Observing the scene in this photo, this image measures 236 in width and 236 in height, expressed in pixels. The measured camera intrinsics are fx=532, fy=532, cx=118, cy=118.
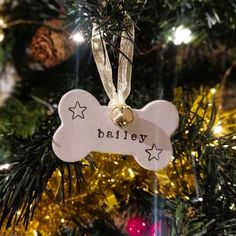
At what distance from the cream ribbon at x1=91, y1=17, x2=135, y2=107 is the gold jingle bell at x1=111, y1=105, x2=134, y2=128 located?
2 centimetres

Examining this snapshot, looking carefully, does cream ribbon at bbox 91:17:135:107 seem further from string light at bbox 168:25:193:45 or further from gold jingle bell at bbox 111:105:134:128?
string light at bbox 168:25:193:45

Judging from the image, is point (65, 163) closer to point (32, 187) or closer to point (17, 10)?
point (32, 187)

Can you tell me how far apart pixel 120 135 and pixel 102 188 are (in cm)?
10

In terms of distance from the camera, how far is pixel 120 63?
497mm

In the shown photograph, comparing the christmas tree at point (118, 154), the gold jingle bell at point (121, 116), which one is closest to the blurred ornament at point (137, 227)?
the christmas tree at point (118, 154)

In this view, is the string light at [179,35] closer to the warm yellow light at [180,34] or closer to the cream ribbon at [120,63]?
the warm yellow light at [180,34]

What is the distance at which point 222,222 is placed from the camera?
0.47m

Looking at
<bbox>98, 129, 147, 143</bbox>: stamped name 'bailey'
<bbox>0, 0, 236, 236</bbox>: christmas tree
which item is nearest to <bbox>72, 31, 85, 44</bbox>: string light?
<bbox>0, 0, 236, 236</bbox>: christmas tree

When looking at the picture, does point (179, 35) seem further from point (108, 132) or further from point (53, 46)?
point (108, 132)

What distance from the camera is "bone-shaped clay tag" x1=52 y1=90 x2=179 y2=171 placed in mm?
460

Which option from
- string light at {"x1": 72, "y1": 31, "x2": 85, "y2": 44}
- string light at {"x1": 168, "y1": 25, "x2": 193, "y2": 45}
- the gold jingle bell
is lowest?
the gold jingle bell

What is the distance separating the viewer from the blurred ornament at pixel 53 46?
0.67 metres

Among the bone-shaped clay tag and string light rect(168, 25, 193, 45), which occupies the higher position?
string light rect(168, 25, 193, 45)

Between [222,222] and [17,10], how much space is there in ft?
1.57
